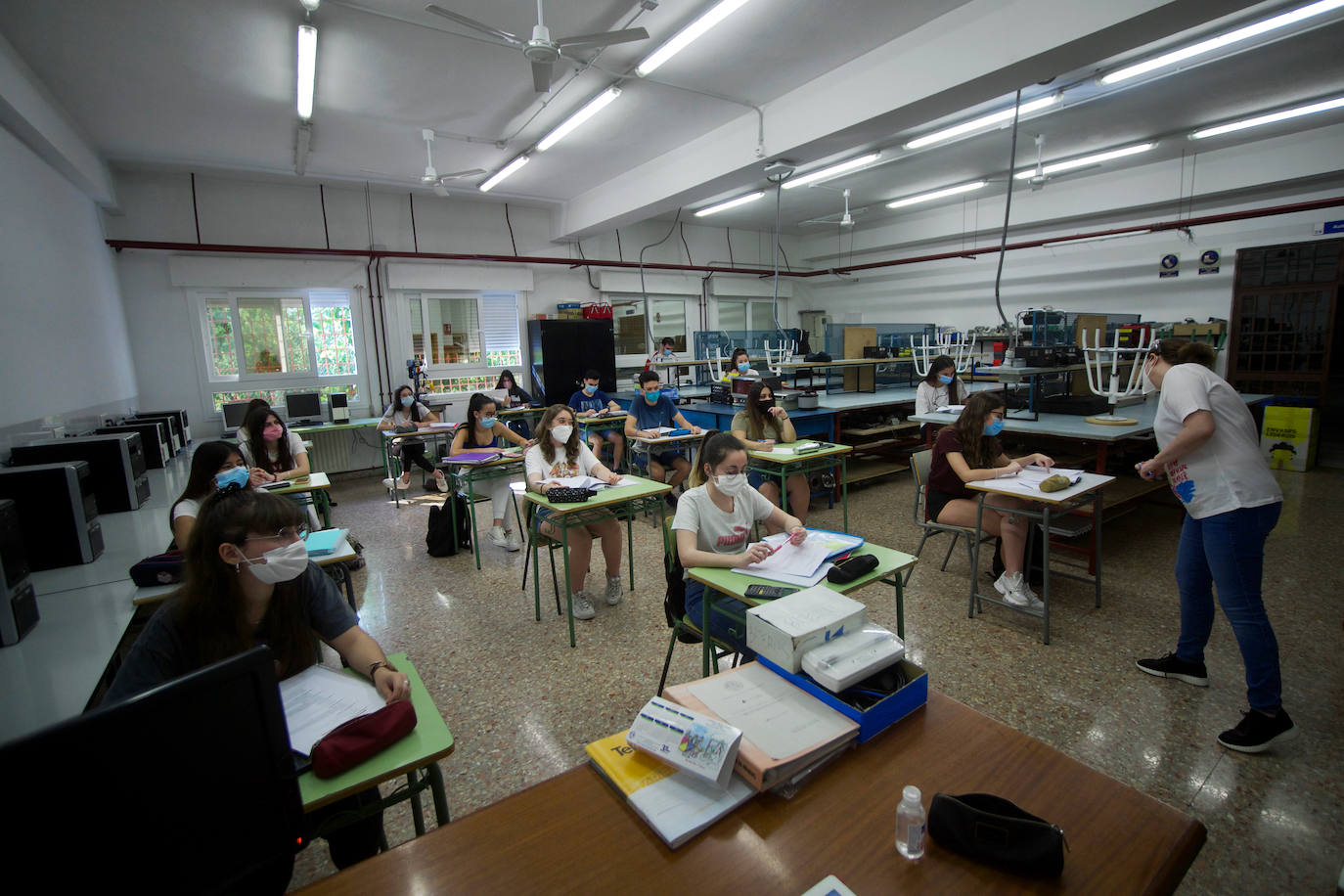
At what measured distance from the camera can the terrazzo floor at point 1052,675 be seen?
72.1 inches

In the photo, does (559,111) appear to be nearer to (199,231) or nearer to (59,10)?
(59,10)

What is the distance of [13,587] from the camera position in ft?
5.31

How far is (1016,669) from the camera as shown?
2635 millimetres

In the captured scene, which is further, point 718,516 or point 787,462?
point 787,462

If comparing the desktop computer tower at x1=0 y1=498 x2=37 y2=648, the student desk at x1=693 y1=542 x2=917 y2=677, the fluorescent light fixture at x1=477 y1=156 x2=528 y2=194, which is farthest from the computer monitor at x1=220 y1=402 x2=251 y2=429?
the student desk at x1=693 y1=542 x2=917 y2=677

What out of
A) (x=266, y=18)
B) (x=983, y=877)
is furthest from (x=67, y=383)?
(x=983, y=877)

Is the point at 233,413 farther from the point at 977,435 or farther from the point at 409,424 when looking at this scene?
the point at 977,435

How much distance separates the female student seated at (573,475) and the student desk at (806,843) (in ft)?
7.25

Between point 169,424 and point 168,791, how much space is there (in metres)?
5.10

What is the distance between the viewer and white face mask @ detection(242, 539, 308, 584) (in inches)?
53.7

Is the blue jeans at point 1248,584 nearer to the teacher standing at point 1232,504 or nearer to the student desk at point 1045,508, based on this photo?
the teacher standing at point 1232,504

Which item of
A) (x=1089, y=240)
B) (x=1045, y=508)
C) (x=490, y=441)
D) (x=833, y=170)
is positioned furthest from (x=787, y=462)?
(x=1089, y=240)

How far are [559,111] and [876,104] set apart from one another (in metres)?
2.66

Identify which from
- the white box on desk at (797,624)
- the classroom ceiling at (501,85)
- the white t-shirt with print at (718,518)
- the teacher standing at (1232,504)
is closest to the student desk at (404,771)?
the white box on desk at (797,624)
